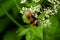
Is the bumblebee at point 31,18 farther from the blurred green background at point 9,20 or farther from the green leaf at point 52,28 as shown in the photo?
the blurred green background at point 9,20

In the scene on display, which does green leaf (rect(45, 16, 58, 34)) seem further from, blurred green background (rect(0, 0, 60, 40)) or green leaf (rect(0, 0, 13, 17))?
green leaf (rect(0, 0, 13, 17))

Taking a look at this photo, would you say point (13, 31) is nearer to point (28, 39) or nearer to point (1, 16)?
point (1, 16)

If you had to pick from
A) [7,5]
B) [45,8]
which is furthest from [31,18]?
[7,5]

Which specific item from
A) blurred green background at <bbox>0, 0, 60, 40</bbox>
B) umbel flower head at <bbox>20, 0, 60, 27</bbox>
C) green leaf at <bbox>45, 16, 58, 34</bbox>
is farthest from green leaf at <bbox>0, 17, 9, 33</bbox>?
umbel flower head at <bbox>20, 0, 60, 27</bbox>

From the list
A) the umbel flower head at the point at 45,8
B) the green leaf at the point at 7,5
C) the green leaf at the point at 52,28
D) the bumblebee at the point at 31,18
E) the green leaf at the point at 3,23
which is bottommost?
the green leaf at the point at 3,23

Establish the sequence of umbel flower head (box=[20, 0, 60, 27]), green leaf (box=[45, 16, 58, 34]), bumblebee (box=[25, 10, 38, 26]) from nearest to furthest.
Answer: umbel flower head (box=[20, 0, 60, 27]) < bumblebee (box=[25, 10, 38, 26]) < green leaf (box=[45, 16, 58, 34])

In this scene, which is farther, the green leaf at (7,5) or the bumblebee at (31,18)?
the green leaf at (7,5)

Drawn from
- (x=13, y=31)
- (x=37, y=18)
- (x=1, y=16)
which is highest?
(x=37, y=18)

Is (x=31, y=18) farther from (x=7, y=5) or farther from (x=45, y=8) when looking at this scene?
(x=7, y=5)

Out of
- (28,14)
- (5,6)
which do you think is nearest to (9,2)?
(5,6)

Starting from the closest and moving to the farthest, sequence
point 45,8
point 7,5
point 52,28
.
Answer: point 45,8
point 52,28
point 7,5

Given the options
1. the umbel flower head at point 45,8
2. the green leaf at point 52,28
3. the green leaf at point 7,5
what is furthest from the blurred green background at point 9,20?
the umbel flower head at point 45,8
